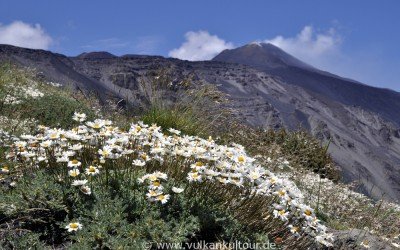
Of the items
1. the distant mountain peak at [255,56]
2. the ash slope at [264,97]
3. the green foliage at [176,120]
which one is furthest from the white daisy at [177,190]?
the distant mountain peak at [255,56]

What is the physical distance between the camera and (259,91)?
57.8 meters

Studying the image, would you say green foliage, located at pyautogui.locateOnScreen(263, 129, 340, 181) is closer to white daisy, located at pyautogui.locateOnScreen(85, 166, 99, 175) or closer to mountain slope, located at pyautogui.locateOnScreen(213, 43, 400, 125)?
white daisy, located at pyautogui.locateOnScreen(85, 166, 99, 175)

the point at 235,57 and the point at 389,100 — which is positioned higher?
the point at 235,57

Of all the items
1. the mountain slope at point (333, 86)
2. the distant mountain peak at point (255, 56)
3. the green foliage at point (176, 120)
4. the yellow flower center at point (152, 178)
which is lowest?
the yellow flower center at point (152, 178)

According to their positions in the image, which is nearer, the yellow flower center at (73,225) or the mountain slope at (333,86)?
the yellow flower center at (73,225)

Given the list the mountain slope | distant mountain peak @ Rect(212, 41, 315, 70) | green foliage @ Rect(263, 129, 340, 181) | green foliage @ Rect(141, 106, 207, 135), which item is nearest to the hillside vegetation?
green foliage @ Rect(141, 106, 207, 135)

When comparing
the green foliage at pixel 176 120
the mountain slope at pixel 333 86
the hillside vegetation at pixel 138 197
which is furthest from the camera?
Result: the mountain slope at pixel 333 86

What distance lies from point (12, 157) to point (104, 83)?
138ft

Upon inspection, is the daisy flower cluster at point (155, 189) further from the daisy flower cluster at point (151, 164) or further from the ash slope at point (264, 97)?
the ash slope at point (264, 97)

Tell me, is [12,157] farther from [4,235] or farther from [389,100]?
[389,100]

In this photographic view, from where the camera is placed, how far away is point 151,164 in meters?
4.44

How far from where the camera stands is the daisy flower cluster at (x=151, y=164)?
3898 millimetres

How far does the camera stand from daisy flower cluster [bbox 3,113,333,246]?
12.8ft

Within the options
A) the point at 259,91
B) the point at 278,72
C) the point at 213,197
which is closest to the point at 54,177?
the point at 213,197
